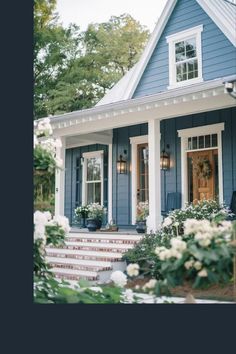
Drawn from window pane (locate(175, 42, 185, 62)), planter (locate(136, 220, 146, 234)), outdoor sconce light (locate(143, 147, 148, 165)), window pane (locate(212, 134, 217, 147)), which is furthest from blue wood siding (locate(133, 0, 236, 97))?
planter (locate(136, 220, 146, 234))

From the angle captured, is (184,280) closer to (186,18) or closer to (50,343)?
(50,343)

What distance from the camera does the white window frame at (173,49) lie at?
8.75 meters

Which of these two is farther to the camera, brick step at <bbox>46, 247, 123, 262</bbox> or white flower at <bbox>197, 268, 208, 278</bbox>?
brick step at <bbox>46, 247, 123, 262</bbox>

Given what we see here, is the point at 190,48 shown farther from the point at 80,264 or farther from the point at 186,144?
the point at 80,264

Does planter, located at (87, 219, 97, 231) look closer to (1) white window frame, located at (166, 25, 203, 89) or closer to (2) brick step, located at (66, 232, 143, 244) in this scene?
(2) brick step, located at (66, 232, 143, 244)

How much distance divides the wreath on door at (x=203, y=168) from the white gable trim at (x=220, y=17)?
6.99 ft

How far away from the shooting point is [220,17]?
27.6 feet

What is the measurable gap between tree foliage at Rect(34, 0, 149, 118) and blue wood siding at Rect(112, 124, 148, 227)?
4.85m

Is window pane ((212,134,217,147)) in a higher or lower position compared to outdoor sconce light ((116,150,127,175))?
higher

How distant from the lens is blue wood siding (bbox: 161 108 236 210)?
25.6ft

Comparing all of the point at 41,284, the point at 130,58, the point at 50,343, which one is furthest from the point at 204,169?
the point at 130,58

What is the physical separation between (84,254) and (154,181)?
1572 mm

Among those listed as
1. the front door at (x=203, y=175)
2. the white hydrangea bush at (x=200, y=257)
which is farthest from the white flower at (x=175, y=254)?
the front door at (x=203, y=175)

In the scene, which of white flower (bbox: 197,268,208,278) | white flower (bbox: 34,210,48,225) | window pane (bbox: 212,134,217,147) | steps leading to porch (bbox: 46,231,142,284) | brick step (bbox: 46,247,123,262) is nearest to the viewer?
white flower (bbox: 197,268,208,278)
